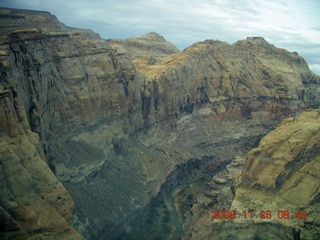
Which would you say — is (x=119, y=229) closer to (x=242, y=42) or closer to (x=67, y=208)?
(x=67, y=208)

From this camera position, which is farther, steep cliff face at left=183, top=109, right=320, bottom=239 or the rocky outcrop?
the rocky outcrop

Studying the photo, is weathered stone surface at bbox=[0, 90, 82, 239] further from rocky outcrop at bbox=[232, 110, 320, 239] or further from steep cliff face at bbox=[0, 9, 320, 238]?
rocky outcrop at bbox=[232, 110, 320, 239]

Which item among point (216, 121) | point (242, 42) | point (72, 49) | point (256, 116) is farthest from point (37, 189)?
point (242, 42)

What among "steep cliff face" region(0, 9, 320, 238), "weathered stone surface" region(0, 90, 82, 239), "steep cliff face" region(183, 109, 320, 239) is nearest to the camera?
"weathered stone surface" region(0, 90, 82, 239)

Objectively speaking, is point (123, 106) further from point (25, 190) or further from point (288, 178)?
point (25, 190)
